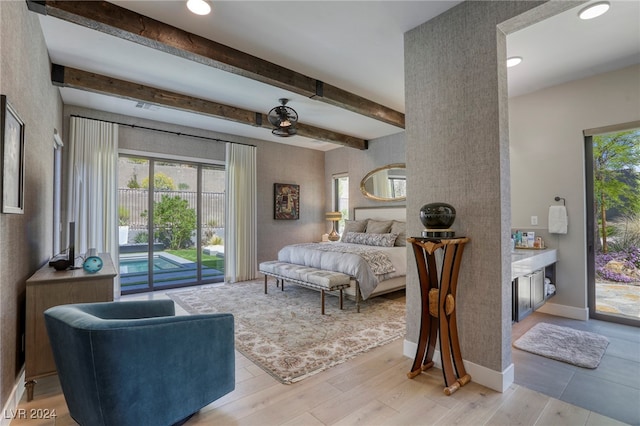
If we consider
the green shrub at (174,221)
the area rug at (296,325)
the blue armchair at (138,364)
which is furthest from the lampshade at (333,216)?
the blue armchair at (138,364)

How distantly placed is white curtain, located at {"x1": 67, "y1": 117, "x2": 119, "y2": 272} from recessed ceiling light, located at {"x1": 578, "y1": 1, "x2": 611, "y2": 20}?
5.64m

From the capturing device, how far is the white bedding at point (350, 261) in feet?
12.6

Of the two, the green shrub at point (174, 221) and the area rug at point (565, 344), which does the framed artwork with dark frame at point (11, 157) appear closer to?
the green shrub at point (174, 221)

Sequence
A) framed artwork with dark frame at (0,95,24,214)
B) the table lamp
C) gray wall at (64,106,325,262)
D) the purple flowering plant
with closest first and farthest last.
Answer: framed artwork with dark frame at (0,95,24,214)
the purple flowering plant
gray wall at (64,106,325,262)
the table lamp

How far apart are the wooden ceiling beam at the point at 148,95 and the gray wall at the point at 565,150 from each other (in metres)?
3.32

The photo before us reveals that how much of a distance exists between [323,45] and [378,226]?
341cm

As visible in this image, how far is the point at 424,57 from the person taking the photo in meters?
2.58

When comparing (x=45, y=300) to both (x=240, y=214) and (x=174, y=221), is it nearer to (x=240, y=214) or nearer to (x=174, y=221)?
(x=174, y=221)

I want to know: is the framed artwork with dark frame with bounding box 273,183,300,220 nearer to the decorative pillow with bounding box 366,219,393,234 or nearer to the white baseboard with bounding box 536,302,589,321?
the decorative pillow with bounding box 366,219,393,234

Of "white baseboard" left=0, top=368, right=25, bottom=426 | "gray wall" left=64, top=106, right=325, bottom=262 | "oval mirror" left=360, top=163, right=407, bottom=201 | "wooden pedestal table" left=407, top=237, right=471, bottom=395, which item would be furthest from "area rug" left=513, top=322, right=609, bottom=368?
"gray wall" left=64, top=106, right=325, bottom=262

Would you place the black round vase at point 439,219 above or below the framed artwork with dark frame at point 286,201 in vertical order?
below

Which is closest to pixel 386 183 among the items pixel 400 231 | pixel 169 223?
pixel 400 231

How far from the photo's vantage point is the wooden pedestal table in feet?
6.98

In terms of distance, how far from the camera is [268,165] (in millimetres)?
6414
